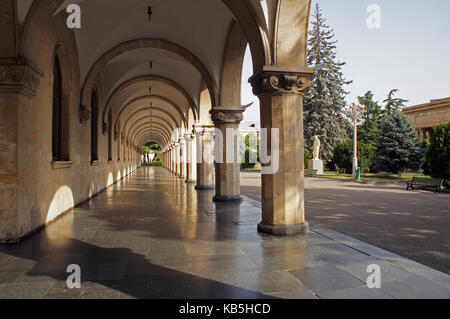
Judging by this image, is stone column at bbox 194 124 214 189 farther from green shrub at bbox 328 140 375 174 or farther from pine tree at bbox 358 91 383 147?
pine tree at bbox 358 91 383 147

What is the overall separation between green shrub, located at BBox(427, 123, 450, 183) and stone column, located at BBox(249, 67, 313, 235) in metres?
12.7

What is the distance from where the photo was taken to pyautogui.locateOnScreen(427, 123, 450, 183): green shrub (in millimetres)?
14805

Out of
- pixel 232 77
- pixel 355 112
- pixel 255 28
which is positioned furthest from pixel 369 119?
pixel 255 28

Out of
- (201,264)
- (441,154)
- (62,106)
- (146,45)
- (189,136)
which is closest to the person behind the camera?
(201,264)

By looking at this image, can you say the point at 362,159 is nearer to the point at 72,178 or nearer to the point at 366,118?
the point at 72,178

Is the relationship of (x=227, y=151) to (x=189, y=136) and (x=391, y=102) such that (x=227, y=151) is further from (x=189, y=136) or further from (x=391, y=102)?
(x=391, y=102)

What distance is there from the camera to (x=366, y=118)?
178 ft

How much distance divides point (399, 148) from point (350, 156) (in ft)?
18.2

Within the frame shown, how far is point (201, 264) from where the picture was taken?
12.7 feet

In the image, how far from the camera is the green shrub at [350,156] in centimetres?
2831
